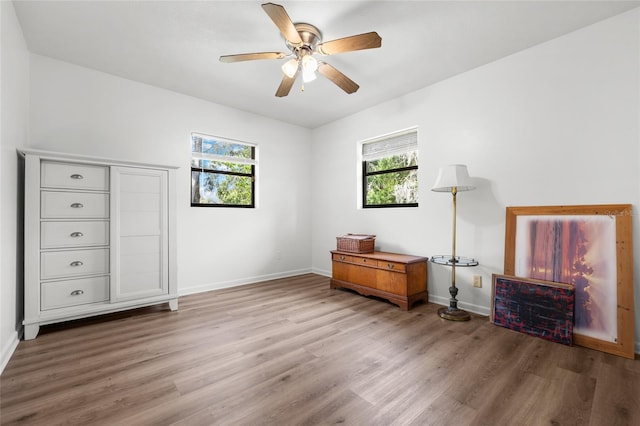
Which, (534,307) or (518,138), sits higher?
(518,138)

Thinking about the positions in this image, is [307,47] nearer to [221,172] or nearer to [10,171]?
[221,172]

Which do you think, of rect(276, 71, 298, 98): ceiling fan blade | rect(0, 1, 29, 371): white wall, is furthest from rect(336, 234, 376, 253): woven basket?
rect(0, 1, 29, 371): white wall

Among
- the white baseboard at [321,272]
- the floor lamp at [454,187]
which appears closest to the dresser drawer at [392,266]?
the floor lamp at [454,187]

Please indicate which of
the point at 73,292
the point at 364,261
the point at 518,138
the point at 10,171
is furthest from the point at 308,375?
the point at 518,138

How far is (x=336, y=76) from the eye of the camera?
102 inches

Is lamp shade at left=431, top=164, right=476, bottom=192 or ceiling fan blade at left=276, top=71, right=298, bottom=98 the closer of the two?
ceiling fan blade at left=276, top=71, right=298, bottom=98

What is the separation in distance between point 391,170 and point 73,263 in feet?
12.1

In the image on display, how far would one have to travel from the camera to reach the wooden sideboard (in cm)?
307

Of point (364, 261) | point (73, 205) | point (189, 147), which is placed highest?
point (189, 147)

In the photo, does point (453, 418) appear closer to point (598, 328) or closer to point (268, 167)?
point (598, 328)

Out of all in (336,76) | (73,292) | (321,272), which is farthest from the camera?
(321,272)

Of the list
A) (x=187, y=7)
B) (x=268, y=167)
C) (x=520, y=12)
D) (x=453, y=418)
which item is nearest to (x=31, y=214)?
(x=187, y=7)

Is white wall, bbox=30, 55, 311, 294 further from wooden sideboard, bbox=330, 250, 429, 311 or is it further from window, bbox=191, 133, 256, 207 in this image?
wooden sideboard, bbox=330, 250, 429, 311

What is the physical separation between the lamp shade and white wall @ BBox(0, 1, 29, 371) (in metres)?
3.52
